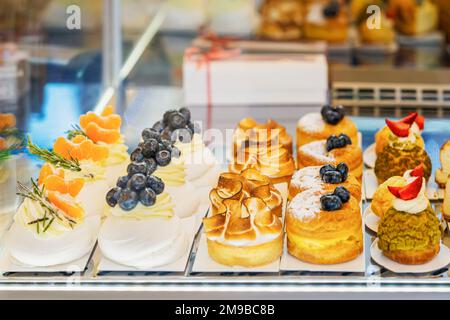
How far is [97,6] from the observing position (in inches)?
164

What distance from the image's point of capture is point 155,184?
2576mm

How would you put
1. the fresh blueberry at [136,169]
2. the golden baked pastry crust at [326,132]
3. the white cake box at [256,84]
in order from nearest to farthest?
the fresh blueberry at [136,169] < the golden baked pastry crust at [326,132] < the white cake box at [256,84]

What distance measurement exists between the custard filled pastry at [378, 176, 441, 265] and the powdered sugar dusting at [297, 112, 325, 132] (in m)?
0.77

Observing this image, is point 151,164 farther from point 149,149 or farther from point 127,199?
point 127,199

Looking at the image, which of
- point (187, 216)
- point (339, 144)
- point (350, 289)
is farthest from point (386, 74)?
point (350, 289)

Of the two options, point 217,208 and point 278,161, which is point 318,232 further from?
point 278,161

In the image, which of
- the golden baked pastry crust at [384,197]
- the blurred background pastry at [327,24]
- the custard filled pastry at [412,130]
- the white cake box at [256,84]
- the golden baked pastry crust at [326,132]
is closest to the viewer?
the golden baked pastry crust at [384,197]

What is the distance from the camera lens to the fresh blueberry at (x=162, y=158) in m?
2.78

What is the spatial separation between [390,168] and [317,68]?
3.27 feet

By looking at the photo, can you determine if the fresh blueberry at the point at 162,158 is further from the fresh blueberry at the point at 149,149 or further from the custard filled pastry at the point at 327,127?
the custard filled pastry at the point at 327,127

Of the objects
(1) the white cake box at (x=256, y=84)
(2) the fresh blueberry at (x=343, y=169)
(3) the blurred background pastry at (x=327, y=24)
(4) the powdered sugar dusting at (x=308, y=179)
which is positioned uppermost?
(3) the blurred background pastry at (x=327, y=24)

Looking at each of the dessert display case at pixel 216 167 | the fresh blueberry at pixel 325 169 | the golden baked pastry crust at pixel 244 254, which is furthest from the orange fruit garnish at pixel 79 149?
the fresh blueberry at pixel 325 169
